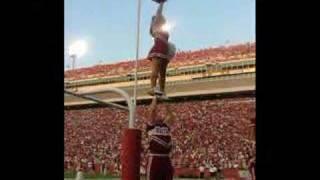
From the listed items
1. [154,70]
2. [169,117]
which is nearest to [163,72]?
[154,70]

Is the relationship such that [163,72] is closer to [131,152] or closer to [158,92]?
[158,92]

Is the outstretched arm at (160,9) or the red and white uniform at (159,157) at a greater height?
the outstretched arm at (160,9)

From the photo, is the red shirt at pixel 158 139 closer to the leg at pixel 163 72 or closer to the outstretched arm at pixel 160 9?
the leg at pixel 163 72

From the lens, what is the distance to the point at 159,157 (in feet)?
7.11

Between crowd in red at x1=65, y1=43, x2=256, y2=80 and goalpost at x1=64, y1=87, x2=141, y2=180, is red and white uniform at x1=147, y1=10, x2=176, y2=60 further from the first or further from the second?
goalpost at x1=64, y1=87, x2=141, y2=180

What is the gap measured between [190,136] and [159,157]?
0.16m

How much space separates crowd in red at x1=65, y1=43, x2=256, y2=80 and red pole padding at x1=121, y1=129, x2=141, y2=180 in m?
0.26

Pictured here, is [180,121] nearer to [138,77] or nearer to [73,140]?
[138,77]

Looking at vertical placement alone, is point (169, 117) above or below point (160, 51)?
below

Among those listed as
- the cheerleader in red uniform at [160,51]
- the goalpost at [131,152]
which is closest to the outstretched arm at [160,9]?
the cheerleader in red uniform at [160,51]

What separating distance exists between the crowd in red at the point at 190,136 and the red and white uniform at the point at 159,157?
1.1 inches

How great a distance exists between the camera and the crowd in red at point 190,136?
2199 millimetres

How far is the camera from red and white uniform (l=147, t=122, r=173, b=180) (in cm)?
216
